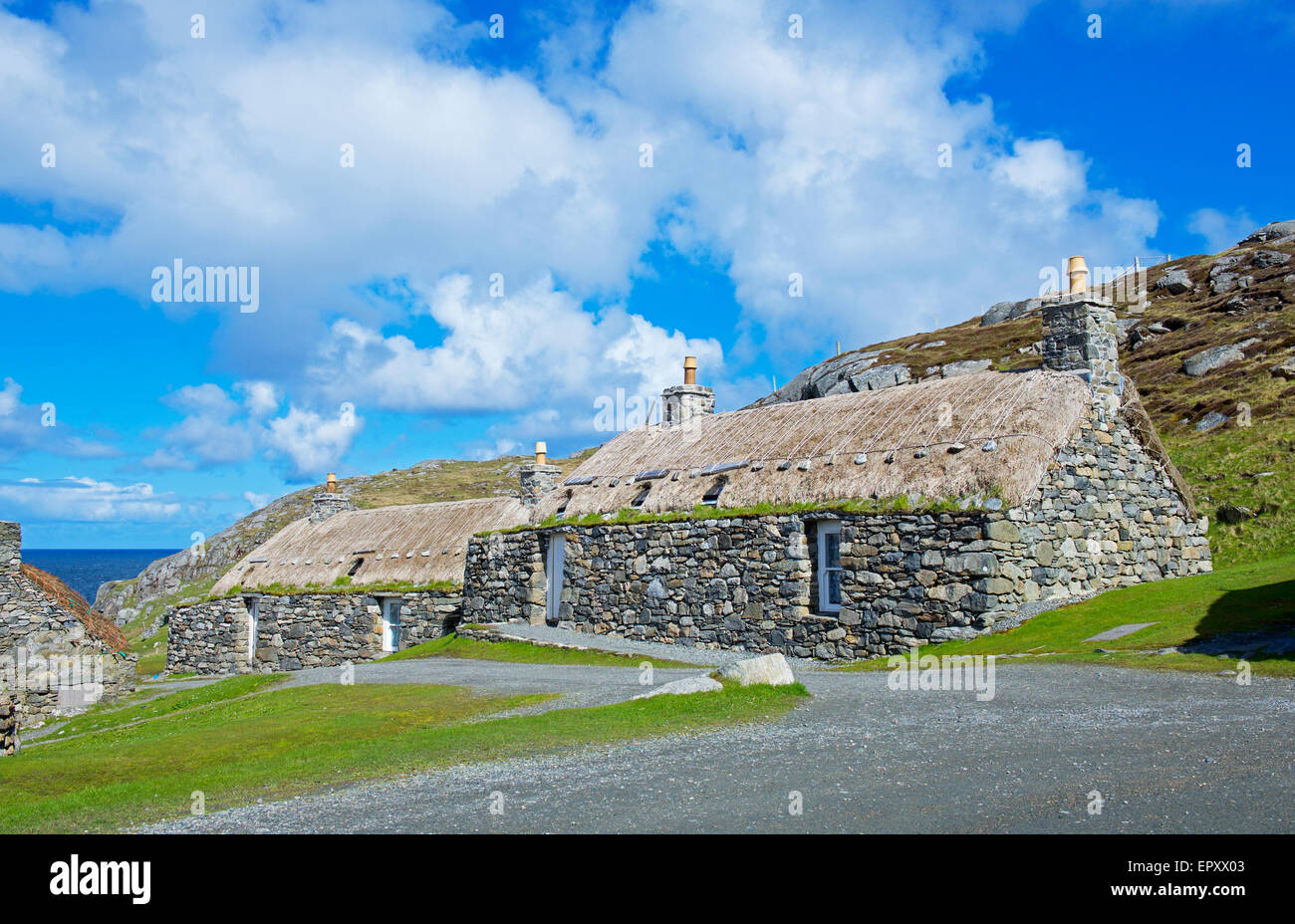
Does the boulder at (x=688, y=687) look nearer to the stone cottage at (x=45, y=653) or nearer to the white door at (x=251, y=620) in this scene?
the stone cottage at (x=45, y=653)

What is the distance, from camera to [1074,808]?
657 centimetres

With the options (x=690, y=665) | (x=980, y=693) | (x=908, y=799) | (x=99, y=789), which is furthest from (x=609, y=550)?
(x=908, y=799)

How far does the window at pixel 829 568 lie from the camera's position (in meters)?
19.8

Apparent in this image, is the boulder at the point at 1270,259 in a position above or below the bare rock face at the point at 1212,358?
above

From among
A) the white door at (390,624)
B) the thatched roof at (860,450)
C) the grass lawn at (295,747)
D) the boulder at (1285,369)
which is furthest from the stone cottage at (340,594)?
the boulder at (1285,369)

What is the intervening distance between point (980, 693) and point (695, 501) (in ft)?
38.3

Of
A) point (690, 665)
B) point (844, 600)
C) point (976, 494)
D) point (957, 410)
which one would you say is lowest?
point (690, 665)

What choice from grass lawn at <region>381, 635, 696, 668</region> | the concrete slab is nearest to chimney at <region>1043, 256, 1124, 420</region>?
the concrete slab

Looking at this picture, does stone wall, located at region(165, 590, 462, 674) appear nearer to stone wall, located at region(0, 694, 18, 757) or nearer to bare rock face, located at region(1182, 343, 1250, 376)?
stone wall, located at region(0, 694, 18, 757)

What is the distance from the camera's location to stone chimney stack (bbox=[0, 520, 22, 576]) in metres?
22.7

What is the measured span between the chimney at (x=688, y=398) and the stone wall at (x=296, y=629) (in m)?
9.45

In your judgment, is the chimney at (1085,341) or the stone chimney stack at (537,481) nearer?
the chimney at (1085,341)

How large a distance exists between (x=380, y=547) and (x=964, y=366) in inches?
1263

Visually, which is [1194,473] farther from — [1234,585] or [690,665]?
[690,665]
